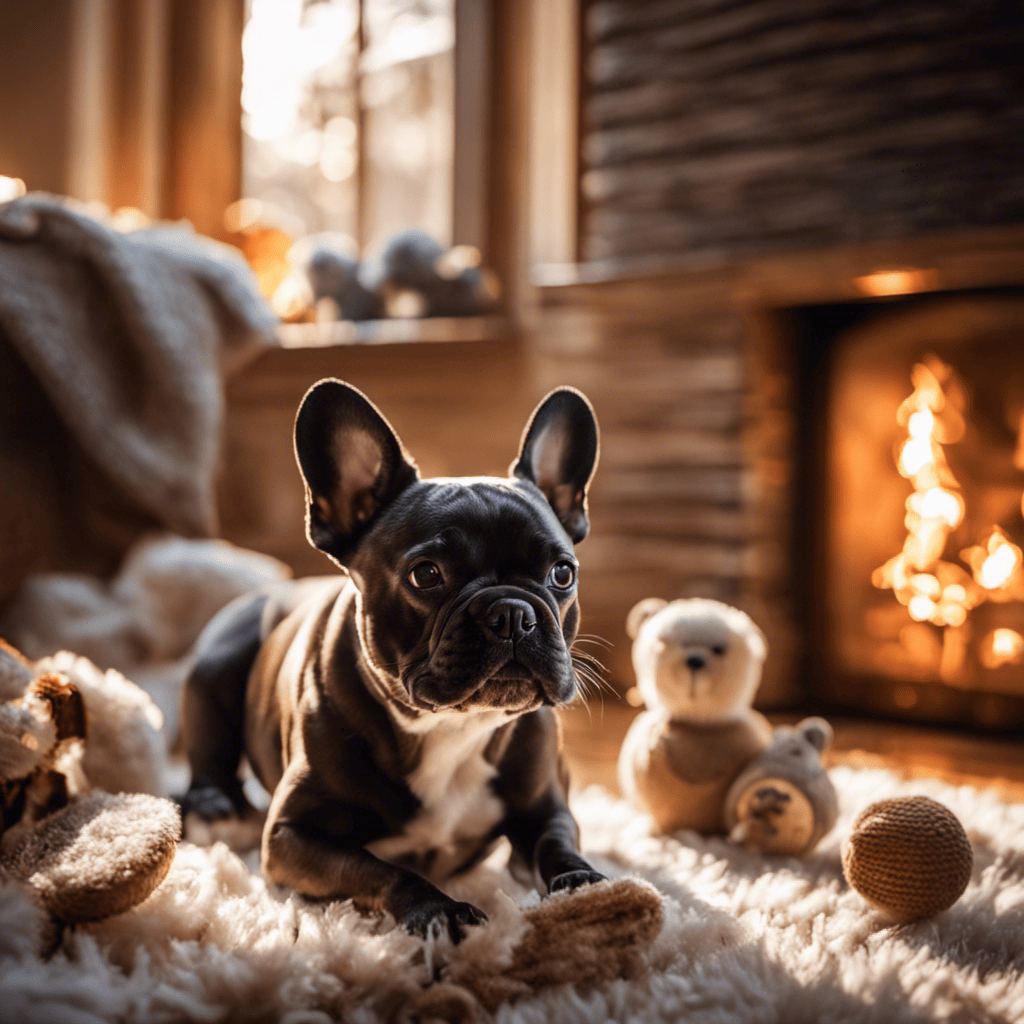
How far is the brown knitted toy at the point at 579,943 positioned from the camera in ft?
3.10

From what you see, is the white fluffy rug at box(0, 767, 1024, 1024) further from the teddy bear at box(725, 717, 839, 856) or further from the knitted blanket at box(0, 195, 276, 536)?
the knitted blanket at box(0, 195, 276, 536)

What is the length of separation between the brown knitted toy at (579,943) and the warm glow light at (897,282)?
5.46ft

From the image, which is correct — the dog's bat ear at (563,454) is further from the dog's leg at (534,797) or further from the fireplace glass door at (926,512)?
the fireplace glass door at (926,512)

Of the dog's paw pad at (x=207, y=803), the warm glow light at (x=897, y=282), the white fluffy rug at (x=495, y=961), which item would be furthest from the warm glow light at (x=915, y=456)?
the dog's paw pad at (x=207, y=803)

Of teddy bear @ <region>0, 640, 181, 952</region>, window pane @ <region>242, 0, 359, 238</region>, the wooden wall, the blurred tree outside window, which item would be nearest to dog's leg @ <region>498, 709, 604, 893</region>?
teddy bear @ <region>0, 640, 181, 952</region>

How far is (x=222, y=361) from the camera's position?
2.54 metres

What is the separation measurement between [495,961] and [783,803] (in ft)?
→ 1.98

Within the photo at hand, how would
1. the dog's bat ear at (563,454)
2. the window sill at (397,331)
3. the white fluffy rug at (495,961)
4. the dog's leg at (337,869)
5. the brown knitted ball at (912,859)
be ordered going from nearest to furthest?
1. the white fluffy rug at (495,961)
2. the dog's leg at (337,869)
3. the brown knitted ball at (912,859)
4. the dog's bat ear at (563,454)
5. the window sill at (397,331)

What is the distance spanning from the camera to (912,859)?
3.73ft

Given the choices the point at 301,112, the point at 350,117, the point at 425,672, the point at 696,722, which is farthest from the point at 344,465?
the point at 301,112

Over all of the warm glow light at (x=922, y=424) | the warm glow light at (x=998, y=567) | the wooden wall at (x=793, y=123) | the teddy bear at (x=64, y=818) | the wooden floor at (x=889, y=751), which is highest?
the wooden wall at (x=793, y=123)

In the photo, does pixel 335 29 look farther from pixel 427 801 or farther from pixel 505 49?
pixel 427 801

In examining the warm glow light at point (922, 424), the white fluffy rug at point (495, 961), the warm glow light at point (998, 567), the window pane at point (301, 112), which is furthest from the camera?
the window pane at point (301, 112)

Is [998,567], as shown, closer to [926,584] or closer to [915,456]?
[926,584]
